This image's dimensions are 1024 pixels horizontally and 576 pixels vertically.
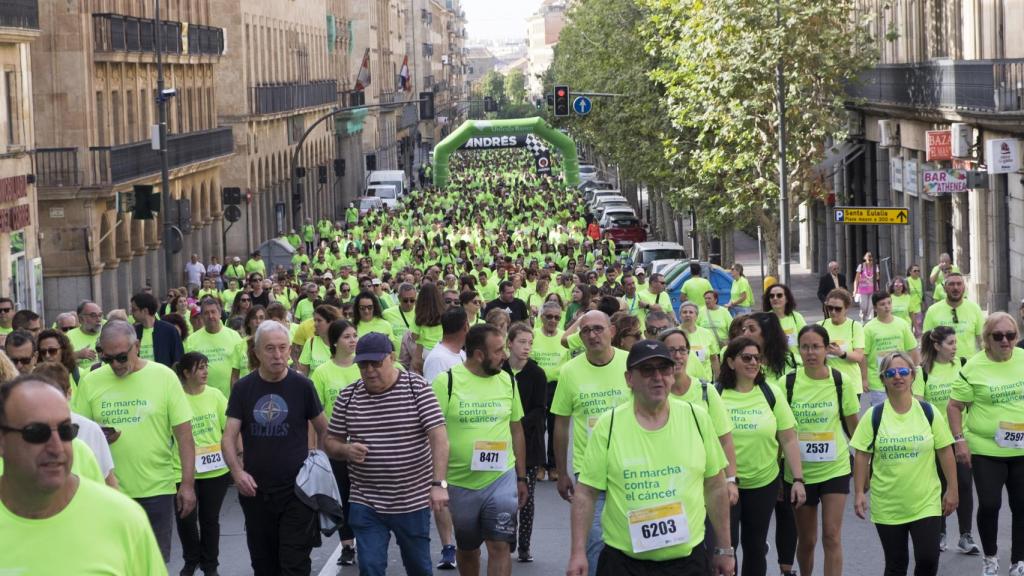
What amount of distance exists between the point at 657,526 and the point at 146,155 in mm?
39048

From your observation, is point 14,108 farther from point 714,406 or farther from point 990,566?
point 714,406

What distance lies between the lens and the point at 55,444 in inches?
192

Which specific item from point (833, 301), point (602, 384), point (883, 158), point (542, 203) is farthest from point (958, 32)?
point (542, 203)

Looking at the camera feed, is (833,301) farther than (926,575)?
Yes

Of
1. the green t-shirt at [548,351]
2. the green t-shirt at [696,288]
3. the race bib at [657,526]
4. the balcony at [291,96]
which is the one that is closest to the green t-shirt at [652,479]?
the race bib at [657,526]

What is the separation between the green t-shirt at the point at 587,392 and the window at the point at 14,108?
1019 inches

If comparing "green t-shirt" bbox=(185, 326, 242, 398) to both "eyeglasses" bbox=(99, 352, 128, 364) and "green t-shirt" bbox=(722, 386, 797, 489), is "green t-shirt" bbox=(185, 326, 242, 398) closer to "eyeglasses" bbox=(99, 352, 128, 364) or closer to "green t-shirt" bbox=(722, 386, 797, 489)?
"eyeglasses" bbox=(99, 352, 128, 364)

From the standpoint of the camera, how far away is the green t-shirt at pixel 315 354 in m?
14.9

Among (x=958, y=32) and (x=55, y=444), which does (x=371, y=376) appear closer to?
(x=55, y=444)

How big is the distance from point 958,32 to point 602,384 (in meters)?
26.0

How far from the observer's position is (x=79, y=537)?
16.2ft

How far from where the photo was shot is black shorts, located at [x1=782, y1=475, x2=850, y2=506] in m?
10.8

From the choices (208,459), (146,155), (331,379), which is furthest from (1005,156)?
(146,155)

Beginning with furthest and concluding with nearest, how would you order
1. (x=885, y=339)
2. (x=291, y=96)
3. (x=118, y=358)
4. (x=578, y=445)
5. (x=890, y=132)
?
(x=291, y=96) < (x=890, y=132) < (x=885, y=339) < (x=578, y=445) < (x=118, y=358)
